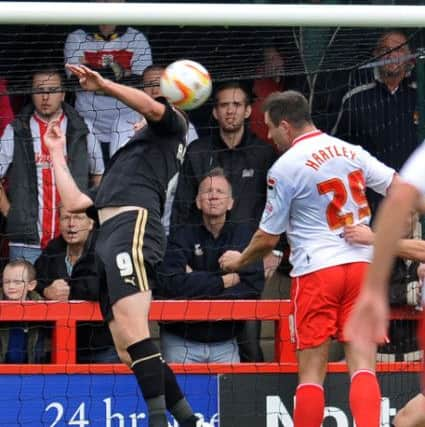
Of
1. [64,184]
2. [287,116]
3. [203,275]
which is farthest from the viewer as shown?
[203,275]

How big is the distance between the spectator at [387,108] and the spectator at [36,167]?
1.73 metres

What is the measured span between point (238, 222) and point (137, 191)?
163cm

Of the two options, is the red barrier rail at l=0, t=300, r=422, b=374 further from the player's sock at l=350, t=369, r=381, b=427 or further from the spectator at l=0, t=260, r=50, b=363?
the player's sock at l=350, t=369, r=381, b=427

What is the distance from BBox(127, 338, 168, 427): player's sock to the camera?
20.8 ft

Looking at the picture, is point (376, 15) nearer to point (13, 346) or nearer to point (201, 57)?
point (201, 57)

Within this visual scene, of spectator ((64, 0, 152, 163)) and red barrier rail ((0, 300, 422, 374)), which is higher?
spectator ((64, 0, 152, 163))

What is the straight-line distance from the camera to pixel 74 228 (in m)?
8.02

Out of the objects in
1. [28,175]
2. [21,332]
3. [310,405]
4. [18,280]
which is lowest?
[310,405]

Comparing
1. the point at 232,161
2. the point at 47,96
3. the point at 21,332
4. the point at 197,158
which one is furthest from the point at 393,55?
the point at 21,332

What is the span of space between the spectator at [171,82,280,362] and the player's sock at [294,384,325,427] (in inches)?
64.3

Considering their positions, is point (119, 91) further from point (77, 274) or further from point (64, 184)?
point (77, 274)

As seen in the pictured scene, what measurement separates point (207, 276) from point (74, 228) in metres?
0.85

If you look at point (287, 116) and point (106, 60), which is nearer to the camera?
point (287, 116)

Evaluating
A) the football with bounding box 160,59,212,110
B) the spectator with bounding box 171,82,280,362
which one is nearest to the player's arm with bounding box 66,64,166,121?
the football with bounding box 160,59,212,110
